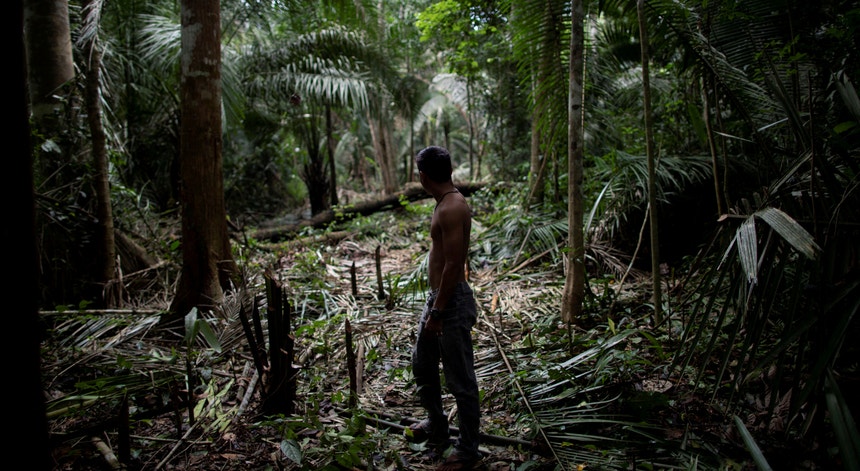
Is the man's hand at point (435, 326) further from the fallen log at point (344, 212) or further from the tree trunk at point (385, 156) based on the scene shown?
the tree trunk at point (385, 156)

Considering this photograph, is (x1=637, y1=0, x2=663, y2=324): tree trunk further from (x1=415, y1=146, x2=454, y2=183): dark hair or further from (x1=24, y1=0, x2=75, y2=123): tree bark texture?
(x1=24, y1=0, x2=75, y2=123): tree bark texture

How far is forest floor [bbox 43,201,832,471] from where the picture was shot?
2.27 meters

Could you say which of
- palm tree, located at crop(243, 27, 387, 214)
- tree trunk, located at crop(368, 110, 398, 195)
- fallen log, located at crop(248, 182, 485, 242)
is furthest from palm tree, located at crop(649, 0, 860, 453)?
tree trunk, located at crop(368, 110, 398, 195)

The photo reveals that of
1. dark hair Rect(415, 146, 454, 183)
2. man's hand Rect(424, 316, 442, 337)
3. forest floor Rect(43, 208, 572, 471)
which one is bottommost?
forest floor Rect(43, 208, 572, 471)

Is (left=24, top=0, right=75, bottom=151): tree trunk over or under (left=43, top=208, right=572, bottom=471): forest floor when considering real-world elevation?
over

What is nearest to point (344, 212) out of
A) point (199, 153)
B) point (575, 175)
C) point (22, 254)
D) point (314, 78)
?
point (314, 78)

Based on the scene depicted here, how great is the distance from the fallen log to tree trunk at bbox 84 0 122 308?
Answer: 10.5ft

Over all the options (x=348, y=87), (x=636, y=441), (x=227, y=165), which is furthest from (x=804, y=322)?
(x=227, y=165)

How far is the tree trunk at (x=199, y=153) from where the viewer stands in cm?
399

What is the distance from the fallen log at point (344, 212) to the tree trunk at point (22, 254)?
6563 millimetres

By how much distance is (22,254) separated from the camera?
1.02 meters

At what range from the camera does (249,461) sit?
7.70 feet

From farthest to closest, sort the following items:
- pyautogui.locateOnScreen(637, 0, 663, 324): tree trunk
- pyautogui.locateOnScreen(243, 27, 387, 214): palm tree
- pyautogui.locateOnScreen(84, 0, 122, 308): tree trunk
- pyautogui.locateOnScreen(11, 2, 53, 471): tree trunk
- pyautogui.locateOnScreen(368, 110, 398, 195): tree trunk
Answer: pyautogui.locateOnScreen(368, 110, 398, 195): tree trunk < pyautogui.locateOnScreen(243, 27, 387, 214): palm tree < pyautogui.locateOnScreen(84, 0, 122, 308): tree trunk < pyautogui.locateOnScreen(637, 0, 663, 324): tree trunk < pyautogui.locateOnScreen(11, 2, 53, 471): tree trunk

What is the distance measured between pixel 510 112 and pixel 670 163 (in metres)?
5.02
